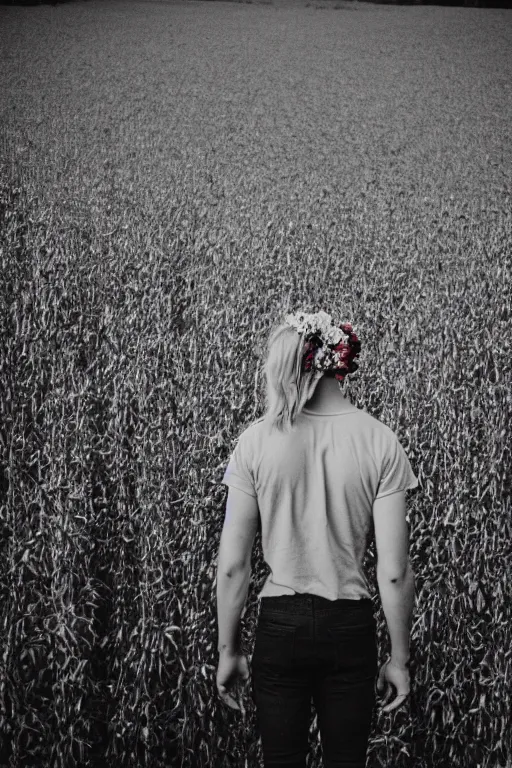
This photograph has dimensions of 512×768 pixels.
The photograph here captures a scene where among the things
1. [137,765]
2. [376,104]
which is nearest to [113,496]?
[137,765]

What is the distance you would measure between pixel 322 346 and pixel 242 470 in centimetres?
36

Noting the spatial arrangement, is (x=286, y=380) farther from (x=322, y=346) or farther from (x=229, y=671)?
(x=229, y=671)

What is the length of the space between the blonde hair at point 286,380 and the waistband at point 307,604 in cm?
40

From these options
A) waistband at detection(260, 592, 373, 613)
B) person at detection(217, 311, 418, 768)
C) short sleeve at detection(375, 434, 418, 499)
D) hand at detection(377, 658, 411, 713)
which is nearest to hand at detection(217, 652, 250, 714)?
person at detection(217, 311, 418, 768)

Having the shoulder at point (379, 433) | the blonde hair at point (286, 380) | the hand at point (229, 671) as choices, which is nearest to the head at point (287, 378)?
the blonde hair at point (286, 380)

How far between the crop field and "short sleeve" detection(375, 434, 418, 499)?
3.66ft

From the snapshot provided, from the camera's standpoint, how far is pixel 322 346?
1.57 metres

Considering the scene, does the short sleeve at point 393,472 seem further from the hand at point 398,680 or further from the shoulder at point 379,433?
the hand at point 398,680

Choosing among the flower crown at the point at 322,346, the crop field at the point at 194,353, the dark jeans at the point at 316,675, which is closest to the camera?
the dark jeans at the point at 316,675

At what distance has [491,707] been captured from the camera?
2297 millimetres

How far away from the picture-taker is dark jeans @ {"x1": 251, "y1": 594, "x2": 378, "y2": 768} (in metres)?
1.46

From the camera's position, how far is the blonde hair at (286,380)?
151 centimetres

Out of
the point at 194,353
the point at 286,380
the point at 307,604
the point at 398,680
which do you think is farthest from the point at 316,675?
the point at 194,353

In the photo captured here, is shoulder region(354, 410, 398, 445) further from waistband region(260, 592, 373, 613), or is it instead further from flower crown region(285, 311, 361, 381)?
waistband region(260, 592, 373, 613)
